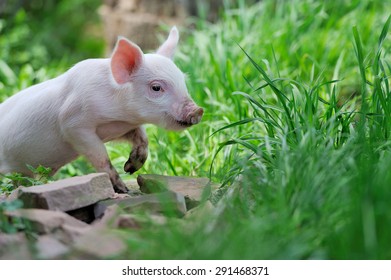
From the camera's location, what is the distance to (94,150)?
418cm

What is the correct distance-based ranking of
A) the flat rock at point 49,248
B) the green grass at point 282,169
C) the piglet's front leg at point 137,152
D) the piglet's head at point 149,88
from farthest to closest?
the piglet's front leg at point 137,152, the piglet's head at point 149,88, the flat rock at point 49,248, the green grass at point 282,169

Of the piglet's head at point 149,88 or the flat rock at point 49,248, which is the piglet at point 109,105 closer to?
the piglet's head at point 149,88

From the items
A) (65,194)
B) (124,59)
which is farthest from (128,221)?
(124,59)

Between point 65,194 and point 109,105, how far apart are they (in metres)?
0.89

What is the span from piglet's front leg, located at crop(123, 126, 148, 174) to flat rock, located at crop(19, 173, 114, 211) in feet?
2.88

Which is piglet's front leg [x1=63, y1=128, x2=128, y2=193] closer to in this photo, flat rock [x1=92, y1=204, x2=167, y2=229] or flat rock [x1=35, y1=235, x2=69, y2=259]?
flat rock [x1=92, y1=204, x2=167, y2=229]

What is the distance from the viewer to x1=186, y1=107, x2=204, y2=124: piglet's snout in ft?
13.2

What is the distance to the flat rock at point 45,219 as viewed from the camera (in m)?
3.10

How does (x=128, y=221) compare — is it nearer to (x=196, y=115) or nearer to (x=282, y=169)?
(x=282, y=169)

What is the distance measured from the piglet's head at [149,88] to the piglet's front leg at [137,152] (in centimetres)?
33

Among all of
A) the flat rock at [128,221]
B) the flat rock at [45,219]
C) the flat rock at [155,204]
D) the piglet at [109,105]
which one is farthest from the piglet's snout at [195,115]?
the flat rock at [45,219]

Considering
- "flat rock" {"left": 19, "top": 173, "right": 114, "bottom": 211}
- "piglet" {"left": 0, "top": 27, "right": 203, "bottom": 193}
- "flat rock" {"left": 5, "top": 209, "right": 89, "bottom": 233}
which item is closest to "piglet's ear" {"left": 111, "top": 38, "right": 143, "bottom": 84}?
"piglet" {"left": 0, "top": 27, "right": 203, "bottom": 193}

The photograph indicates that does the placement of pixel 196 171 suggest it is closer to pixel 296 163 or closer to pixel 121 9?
pixel 296 163

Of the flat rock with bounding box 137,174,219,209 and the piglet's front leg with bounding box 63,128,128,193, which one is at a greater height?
the piglet's front leg with bounding box 63,128,128,193
